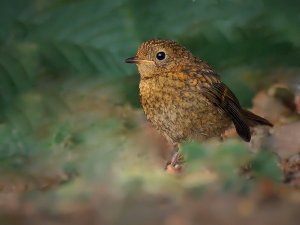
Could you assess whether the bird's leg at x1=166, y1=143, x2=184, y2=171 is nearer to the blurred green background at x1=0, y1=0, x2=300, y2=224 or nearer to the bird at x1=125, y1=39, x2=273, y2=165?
the bird at x1=125, y1=39, x2=273, y2=165

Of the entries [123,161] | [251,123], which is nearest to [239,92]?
[251,123]

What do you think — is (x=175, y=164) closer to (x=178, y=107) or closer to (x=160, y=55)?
(x=178, y=107)

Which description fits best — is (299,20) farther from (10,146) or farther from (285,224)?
(285,224)

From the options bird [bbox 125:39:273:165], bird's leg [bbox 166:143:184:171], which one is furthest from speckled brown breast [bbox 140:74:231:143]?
bird's leg [bbox 166:143:184:171]

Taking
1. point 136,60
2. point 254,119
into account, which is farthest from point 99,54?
point 254,119

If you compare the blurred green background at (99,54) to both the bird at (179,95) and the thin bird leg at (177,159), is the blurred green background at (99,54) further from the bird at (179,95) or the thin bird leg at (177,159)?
the bird at (179,95)
